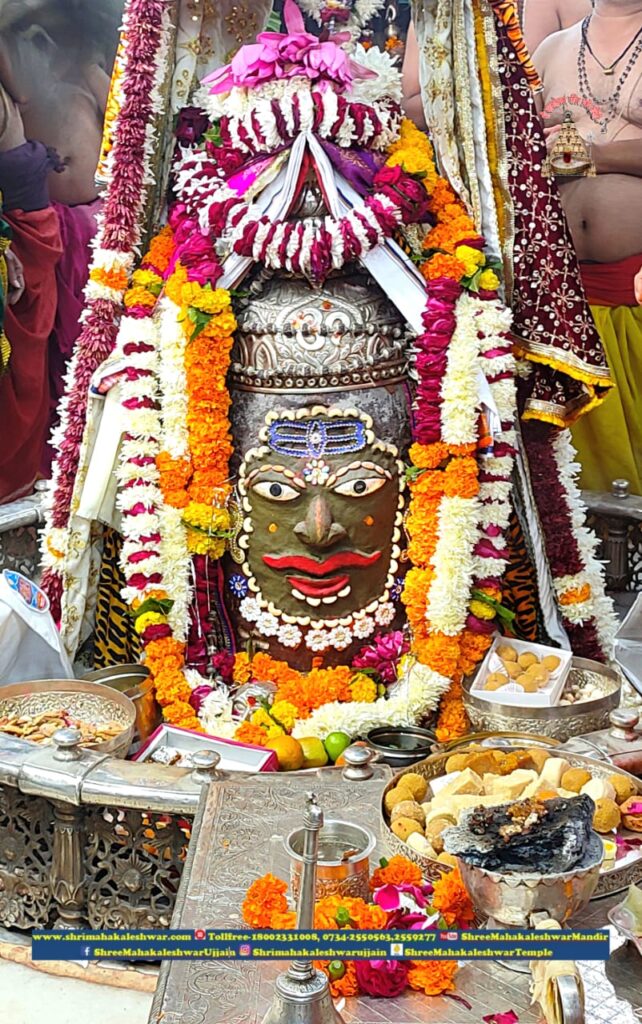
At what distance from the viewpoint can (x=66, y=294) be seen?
7.27m

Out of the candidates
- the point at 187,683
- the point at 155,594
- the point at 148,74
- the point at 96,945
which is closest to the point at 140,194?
the point at 148,74

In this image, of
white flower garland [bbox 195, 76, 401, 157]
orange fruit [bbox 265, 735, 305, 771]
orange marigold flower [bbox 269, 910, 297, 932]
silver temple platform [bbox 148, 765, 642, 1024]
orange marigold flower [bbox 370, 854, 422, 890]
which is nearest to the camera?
silver temple platform [bbox 148, 765, 642, 1024]

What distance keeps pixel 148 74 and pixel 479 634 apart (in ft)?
8.33

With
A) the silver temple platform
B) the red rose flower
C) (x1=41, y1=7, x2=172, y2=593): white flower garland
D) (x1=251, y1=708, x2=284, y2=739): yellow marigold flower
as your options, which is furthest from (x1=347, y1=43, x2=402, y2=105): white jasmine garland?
the silver temple platform

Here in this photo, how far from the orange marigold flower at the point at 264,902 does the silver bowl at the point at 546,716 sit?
194 cm

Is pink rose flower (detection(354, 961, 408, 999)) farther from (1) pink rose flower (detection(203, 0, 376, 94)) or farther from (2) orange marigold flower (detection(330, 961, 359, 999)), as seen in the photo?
(1) pink rose flower (detection(203, 0, 376, 94))

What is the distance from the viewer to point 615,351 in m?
7.20

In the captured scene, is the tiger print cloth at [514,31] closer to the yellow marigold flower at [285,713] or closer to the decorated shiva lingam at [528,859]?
the yellow marigold flower at [285,713]

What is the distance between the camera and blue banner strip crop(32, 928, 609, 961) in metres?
1.99

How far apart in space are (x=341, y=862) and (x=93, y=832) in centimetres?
136

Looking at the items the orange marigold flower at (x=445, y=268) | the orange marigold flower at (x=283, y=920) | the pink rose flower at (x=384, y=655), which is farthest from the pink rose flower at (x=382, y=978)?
the orange marigold flower at (x=445, y=268)

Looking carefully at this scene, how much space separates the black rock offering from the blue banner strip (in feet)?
1.67

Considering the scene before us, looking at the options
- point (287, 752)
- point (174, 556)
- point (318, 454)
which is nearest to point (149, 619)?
point (174, 556)

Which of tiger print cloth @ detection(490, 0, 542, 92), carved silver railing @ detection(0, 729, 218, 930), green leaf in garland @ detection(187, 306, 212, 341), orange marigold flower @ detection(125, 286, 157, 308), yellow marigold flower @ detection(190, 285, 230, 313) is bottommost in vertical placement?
carved silver railing @ detection(0, 729, 218, 930)
